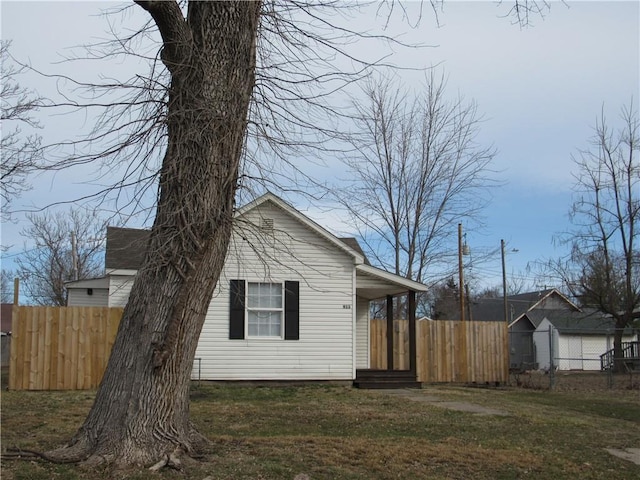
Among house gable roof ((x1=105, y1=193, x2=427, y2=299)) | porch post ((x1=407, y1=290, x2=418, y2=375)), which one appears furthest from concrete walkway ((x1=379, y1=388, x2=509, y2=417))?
house gable roof ((x1=105, y1=193, x2=427, y2=299))

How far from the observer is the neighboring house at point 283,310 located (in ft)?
50.3

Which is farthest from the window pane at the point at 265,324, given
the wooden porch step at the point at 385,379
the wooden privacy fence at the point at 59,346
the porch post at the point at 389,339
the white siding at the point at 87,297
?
the white siding at the point at 87,297

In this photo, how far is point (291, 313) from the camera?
15.5 m

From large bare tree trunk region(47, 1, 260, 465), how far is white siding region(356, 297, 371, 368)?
12752mm

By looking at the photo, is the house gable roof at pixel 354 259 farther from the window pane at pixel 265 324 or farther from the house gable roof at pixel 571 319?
the house gable roof at pixel 571 319

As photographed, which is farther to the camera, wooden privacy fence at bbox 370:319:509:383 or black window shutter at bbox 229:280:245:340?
wooden privacy fence at bbox 370:319:509:383

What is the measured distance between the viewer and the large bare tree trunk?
225 inches

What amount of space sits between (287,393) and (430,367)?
21.3 ft

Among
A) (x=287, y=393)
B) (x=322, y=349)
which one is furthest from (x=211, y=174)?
(x=322, y=349)

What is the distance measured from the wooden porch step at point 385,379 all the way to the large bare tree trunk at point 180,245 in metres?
10.1

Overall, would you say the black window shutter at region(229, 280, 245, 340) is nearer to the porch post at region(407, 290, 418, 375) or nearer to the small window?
the small window

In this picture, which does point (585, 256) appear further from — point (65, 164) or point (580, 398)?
point (65, 164)

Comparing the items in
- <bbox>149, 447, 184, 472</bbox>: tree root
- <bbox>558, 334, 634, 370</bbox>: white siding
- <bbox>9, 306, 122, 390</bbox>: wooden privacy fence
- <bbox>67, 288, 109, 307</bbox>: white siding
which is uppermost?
<bbox>67, 288, 109, 307</bbox>: white siding

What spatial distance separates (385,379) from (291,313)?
3.15m
